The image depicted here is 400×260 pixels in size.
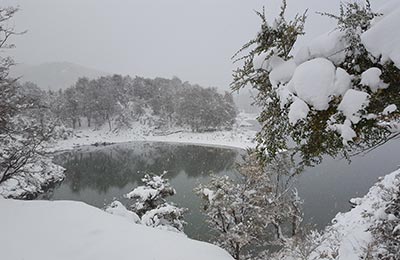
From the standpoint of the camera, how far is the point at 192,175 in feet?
104

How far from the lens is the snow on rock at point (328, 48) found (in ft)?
10.8

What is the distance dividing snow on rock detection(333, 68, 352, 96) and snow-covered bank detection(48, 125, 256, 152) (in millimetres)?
42482

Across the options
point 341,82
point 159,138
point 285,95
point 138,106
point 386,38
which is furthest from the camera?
point 138,106

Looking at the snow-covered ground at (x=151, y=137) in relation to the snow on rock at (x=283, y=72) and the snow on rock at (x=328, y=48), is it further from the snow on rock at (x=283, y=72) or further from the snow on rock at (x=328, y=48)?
the snow on rock at (x=328, y=48)

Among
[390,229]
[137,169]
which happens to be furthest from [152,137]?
[390,229]

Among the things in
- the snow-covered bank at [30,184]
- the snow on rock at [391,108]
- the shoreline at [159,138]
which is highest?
the snow on rock at [391,108]

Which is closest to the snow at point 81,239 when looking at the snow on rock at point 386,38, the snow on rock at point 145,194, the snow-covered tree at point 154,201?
the snow on rock at point 386,38

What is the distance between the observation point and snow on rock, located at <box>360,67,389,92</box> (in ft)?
10.1

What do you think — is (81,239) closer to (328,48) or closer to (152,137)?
(328,48)

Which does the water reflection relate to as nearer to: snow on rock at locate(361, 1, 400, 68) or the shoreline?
the shoreline

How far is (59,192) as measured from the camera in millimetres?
27203

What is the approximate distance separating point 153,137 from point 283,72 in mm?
58005

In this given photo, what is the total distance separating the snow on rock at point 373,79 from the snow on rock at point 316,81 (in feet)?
1.06

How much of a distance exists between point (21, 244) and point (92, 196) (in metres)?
20.9
